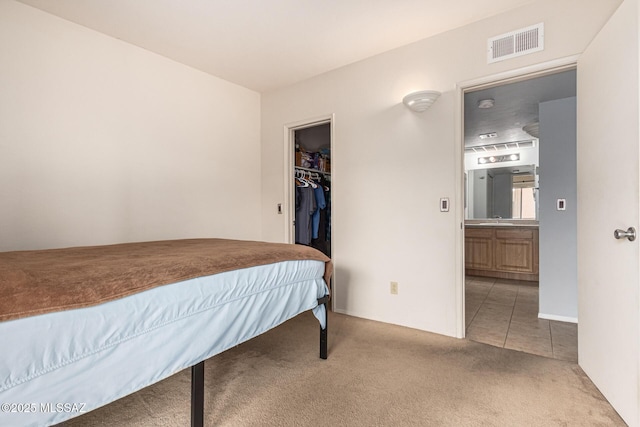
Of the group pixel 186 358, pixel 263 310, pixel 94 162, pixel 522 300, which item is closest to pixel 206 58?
pixel 94 162

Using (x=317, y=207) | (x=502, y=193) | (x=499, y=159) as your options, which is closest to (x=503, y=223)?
(x=502, y=193)

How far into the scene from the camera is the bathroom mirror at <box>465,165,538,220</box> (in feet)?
16.4

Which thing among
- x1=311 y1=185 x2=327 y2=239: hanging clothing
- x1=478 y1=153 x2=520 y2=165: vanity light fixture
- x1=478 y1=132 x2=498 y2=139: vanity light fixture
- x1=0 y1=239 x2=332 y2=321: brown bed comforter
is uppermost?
x1=478 y1=132 x2=498 y2=139: vanity light fixture

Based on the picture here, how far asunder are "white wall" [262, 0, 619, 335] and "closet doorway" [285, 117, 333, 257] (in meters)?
0.50

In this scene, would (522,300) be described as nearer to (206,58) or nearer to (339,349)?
(339,349)

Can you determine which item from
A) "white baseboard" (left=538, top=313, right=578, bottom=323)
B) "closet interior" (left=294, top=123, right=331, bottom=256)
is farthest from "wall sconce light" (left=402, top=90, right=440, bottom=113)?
"white baseboard" (left=538, top=313, right=578, bottom=323)

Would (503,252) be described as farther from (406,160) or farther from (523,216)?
(406,160)

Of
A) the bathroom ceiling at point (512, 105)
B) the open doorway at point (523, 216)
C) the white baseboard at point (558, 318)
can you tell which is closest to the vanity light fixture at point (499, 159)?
the open doorway at point (523, 216)

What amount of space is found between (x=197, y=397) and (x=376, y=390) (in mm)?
978

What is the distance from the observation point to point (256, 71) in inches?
128

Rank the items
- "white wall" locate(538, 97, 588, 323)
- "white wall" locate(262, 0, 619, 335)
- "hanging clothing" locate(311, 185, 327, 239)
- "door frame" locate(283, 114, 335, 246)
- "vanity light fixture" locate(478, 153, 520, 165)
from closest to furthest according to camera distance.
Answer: "white wall" locate(262, 0, 619, 335) < "white wall" locate(538, 97, 588, 323) < "door frame" locate(283, 114, 335, 246) < "hanging clothing" locate(311, 185, 327, 239) < "vanity light fixture" locate(478, 153, 520, 165)

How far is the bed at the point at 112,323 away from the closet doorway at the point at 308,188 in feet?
6.72

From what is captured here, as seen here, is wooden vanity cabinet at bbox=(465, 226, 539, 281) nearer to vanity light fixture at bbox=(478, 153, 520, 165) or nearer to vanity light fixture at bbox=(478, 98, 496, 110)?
vanity light fixture at bbox=(478, 153, 520, 165)

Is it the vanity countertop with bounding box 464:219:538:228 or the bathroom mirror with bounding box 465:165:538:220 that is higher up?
the bathroom mirror with bounding box 465:165:538:220
